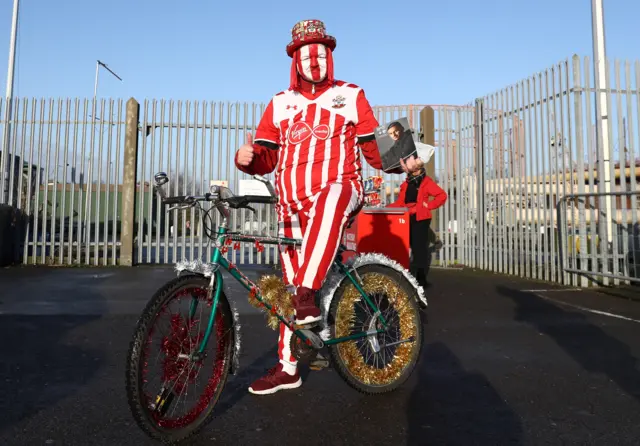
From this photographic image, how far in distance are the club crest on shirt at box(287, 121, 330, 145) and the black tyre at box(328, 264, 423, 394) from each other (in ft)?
2.50

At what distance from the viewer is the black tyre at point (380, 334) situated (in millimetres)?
2666

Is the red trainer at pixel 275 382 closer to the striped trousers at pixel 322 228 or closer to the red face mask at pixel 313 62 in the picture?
the striped trousers at pixel 322 228

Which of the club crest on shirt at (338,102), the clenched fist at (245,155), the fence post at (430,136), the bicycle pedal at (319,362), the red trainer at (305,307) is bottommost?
the bicycle pedal at (319,362)

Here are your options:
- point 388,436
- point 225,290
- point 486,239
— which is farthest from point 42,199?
point 388,436

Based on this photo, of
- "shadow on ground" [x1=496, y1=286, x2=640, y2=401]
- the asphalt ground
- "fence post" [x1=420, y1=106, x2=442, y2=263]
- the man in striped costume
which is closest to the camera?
the asphalt ground

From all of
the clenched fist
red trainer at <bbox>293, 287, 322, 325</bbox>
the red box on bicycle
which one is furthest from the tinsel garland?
the red box on bicycle

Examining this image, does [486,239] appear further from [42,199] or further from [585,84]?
[42,199]

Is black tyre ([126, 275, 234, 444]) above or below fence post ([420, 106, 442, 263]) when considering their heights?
below

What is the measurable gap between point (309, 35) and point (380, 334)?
5.48 ft

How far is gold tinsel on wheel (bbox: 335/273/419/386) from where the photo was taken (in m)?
2.68

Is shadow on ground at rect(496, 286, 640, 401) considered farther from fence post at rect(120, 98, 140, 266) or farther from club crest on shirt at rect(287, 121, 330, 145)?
fence post at rect(120, 98, 140, 266)

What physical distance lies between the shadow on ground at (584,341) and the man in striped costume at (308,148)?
181cm

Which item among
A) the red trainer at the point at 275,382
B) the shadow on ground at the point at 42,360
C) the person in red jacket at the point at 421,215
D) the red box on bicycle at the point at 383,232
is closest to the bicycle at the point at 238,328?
the red trainer at the point at 275,382

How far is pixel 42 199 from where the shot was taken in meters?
10.0
